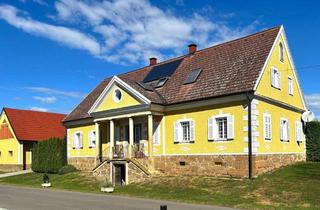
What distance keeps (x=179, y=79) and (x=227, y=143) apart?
21.5 feet

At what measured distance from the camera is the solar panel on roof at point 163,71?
30.2 m

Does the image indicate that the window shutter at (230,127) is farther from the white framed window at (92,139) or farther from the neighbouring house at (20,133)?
the neighbouring house at (20,133)

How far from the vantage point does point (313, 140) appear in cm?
3072

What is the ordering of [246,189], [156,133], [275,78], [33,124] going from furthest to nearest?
[33,124], [156,133], [275,78], [246,189]

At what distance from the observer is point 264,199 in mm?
17953

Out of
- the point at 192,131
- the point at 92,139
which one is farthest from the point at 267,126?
the point at 92,139

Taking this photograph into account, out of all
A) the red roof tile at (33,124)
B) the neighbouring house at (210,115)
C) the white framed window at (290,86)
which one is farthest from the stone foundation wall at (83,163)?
the white framed window at (290,86)

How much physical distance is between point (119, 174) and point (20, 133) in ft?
67.2

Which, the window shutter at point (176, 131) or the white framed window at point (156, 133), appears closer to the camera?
the window shutter at point (176, 131)

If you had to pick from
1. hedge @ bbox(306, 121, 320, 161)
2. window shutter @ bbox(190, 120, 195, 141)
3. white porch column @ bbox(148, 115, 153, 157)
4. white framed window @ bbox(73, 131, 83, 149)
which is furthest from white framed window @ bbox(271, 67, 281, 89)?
white framed window @ bbox(73, 131, 83, 149)

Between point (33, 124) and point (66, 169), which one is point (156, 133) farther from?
point (33, 124)

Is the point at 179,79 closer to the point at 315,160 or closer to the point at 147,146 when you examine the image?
the point at 147,146

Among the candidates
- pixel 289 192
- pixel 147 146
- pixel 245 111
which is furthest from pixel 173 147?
pixel 289 192

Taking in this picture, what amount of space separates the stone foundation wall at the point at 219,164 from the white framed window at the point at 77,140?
1052 centimetres
